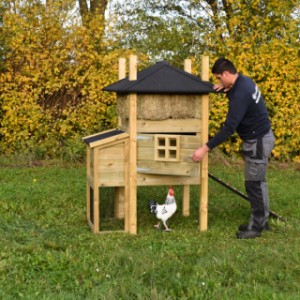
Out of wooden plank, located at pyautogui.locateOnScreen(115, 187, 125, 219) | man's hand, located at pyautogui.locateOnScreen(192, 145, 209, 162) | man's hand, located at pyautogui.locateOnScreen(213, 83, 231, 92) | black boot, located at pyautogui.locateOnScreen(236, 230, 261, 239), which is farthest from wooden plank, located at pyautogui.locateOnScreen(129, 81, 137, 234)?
black boot, located at pyautogui.locateOnScreen(236, 230, 261, 239)

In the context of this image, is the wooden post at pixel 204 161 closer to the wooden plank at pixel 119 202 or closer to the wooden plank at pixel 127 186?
the wooden plank at pixel 127 186

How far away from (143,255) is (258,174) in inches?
62.4

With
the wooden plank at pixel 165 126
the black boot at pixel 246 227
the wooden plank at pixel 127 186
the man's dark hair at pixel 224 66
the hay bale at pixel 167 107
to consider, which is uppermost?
the man's dark hair at pixel 224 66

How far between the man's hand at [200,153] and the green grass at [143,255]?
792 mm

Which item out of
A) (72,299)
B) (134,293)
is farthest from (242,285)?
(72,299)

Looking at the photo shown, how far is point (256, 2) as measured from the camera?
1015 centimetres

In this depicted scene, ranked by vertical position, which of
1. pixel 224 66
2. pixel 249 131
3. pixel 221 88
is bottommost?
pixel 249 131

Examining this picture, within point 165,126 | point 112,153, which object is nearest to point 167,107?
point 165,126

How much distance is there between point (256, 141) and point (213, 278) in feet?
6.12

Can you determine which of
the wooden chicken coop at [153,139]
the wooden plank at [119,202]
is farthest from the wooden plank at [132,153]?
the wooden plank at [119,202]

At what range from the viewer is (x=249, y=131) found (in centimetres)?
528

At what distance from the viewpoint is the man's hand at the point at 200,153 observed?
17.1 ft

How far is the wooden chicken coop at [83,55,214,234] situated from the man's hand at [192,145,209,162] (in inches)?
6.6

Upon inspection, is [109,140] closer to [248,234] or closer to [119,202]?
[119,202]
